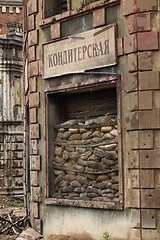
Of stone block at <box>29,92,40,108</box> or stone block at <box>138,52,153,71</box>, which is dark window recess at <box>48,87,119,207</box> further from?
stone block at <box>138,52,153,71</box>

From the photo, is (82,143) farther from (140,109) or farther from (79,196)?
(140,109)

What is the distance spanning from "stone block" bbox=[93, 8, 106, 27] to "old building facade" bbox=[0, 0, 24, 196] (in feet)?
31.9

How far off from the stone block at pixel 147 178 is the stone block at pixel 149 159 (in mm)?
110

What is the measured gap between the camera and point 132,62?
8.57 metres

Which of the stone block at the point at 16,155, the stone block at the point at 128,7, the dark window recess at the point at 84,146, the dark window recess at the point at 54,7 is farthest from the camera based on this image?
the stone block at the point at 16,155

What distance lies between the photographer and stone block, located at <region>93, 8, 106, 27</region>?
29.6 feet

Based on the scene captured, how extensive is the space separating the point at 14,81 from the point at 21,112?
130 cm

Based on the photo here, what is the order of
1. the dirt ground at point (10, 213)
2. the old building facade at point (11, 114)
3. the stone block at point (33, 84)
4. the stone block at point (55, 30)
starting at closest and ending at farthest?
1. the stone block at point (55, 30)
2. the stone block at point (33, 84)
3. the dirt ground at point (10, 213)
4. the old building facade at point (11, 114)

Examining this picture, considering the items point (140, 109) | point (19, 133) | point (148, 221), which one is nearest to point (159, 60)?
point (140, 109)

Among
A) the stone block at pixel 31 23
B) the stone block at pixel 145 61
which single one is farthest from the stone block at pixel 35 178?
the stone block at pixel 145 61

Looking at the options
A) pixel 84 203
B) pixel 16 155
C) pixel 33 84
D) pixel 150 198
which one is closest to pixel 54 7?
pixel 33 84

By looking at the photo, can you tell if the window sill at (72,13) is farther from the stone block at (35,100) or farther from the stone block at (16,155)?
the stone block at (16,155)

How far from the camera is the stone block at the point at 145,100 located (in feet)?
27.5

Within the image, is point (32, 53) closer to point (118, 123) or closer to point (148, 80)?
point (118, 123)
